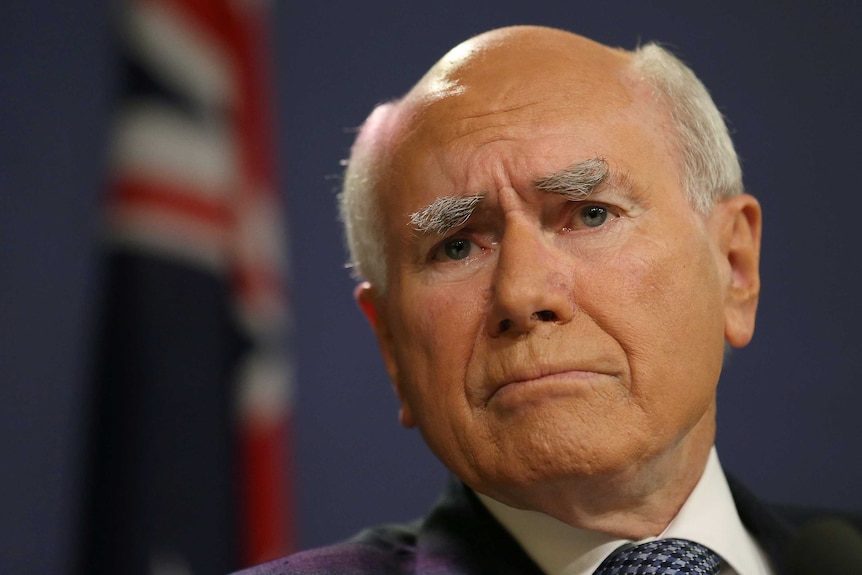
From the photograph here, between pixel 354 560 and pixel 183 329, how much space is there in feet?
2.91

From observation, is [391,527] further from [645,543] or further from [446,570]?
[645,543]

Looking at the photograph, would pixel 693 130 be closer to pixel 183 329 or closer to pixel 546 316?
pixel 546 316

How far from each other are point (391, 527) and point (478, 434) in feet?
1.60

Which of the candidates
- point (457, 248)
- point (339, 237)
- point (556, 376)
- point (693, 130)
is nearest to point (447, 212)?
point (457, 248)

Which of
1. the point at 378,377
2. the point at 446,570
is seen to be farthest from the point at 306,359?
the point at 446,570

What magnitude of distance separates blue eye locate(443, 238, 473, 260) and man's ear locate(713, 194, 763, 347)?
1.44 ft

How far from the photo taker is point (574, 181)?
1463 mm

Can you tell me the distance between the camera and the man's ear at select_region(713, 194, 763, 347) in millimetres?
1663

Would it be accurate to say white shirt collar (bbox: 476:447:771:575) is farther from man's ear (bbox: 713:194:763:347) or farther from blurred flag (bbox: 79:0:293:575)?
blurred flag (bbox: 79:0:293:575)

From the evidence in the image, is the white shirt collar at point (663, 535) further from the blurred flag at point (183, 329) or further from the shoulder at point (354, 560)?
the blurred flag at point (183, 329)

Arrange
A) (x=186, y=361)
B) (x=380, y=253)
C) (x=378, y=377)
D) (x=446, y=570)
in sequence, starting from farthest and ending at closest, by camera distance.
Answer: (x=378, y=377)
(x=186, y=361)
(x=380, y=253)
(x=446, y=570)

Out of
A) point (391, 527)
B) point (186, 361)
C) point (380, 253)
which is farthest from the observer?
point (186, 361)

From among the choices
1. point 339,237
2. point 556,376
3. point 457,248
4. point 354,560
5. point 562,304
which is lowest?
point 354,560

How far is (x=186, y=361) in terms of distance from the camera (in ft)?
7.57
